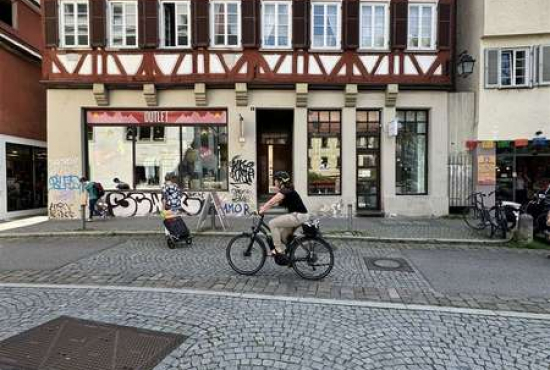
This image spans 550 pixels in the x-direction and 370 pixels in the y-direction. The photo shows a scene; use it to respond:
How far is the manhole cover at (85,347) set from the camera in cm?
357

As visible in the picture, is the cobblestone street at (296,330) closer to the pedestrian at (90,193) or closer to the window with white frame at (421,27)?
the pedestrian at (90,193)

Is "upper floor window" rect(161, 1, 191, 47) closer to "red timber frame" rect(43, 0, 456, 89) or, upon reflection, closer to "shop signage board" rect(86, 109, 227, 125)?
"red timber frame" rect(43, 0, 456, 89)

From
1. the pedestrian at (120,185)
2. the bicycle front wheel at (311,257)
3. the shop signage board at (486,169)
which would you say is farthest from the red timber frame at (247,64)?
the bicycle front wheel at (311,257)

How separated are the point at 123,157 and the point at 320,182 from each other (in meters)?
7.14

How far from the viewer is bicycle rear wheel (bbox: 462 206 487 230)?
1062 cm

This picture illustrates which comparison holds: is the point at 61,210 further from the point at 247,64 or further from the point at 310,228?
the point at 310,228

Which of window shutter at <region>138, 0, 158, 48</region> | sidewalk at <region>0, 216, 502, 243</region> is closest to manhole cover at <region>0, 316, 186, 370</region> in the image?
sidewalk at <region>0, 216, 502, 243</region>

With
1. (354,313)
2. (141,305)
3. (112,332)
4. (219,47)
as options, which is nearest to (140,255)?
(141,305)

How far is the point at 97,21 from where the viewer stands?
42.8ft

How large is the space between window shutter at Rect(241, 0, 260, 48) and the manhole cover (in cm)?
1083

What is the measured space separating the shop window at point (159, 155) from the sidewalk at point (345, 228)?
1.58m

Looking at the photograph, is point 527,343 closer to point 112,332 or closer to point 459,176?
point 112,332

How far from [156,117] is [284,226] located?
29.5 ft

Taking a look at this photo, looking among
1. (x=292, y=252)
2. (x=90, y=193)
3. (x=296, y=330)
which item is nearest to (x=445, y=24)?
(x=292, y=252)
